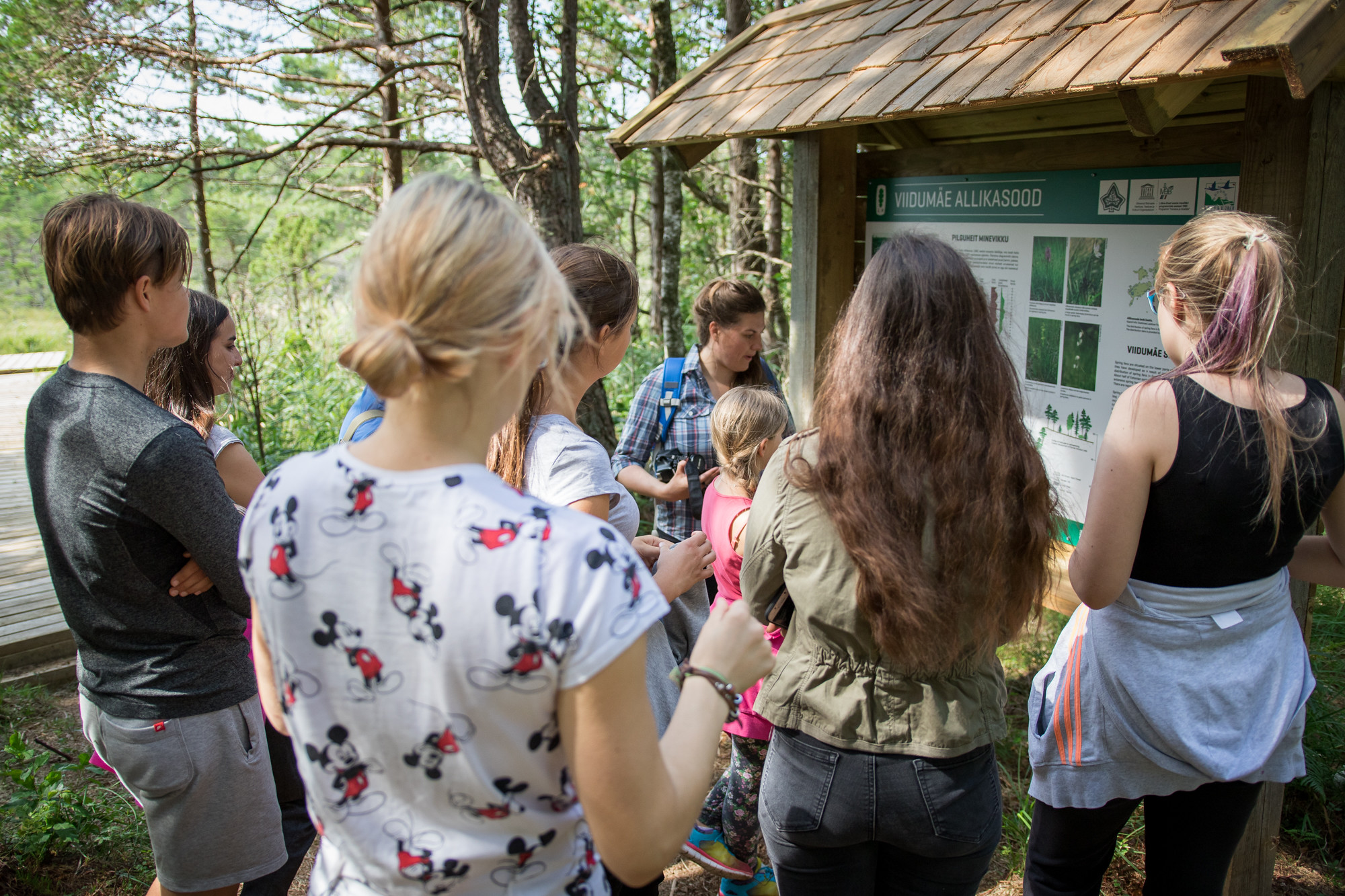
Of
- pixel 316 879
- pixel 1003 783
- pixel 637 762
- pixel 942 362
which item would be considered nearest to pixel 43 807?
pixel 316 879

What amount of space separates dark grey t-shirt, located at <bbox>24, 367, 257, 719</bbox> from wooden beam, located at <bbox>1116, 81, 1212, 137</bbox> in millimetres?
2440

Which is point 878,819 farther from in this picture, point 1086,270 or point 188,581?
point 1086,270

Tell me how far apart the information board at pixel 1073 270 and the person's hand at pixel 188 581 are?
2281 mm

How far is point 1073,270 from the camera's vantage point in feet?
10.3

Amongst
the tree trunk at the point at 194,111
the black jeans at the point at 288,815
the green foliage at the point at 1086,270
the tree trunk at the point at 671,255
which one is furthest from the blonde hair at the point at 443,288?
the tree trunk at the point at 671,255

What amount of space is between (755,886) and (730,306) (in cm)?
211

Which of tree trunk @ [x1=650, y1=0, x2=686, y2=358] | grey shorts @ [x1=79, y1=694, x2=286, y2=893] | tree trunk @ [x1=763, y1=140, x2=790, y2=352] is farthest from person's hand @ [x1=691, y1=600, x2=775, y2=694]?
tree trunk @ [x1=763, y1=140, x2=790, y2=352]

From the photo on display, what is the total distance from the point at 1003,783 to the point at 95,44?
24.4 feet

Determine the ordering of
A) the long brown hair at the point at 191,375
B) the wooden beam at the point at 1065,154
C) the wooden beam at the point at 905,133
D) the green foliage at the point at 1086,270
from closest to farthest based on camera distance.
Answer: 1. the long brown hair at the point at 191,375
2. the wooden beam at the point at 1065,154
3. the green foliage at the point at 1086,270
4. the wooden beam at the point at 905,133

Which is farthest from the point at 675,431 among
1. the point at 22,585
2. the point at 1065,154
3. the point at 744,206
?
the point at 744,206

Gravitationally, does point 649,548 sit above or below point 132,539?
below

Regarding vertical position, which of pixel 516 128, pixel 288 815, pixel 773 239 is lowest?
pixel 288 815

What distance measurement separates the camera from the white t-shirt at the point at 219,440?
2.30 m

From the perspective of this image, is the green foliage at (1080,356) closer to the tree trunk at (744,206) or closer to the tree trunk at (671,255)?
the tree trunk at (671,255)
